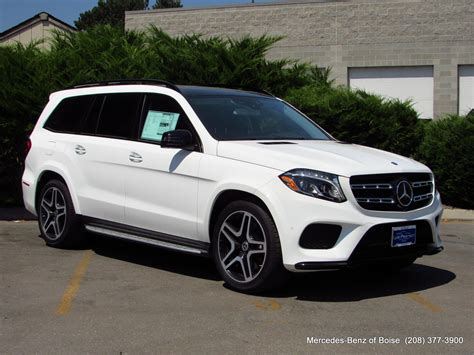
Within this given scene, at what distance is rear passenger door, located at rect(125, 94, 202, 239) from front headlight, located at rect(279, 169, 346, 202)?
1.06 metres

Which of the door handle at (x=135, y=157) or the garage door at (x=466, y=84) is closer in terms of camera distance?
the door handle at (x=135, y=157)

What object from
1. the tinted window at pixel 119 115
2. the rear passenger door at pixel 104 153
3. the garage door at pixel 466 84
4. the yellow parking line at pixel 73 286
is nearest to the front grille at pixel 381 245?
the yellow parking line at pixel 73 286

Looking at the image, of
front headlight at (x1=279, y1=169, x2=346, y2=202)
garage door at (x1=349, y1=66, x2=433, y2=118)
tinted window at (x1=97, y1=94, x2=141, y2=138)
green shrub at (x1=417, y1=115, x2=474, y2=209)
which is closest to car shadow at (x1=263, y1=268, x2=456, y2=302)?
front headlight at (x1=279, y1=169, x2=346, y2=202)

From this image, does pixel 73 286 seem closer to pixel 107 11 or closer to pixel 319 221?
pixel 319 221

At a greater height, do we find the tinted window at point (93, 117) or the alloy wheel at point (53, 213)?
the tinted window at point (93, 117)

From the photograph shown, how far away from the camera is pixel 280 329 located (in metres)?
4.79

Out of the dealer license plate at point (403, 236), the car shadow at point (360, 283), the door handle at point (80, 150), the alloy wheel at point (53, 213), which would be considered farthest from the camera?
the alloy wheel at point (53, 213)

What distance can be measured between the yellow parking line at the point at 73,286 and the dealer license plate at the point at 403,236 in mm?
2746

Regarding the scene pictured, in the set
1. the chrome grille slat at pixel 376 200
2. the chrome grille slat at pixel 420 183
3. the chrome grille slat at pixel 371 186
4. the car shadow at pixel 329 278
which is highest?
the chrome grille slat at pixel 371 186

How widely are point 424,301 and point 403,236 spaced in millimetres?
599

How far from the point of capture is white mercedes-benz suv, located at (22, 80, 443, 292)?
5324 mm

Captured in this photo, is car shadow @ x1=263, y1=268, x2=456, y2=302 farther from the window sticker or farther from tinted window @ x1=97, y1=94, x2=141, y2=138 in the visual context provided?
tinted window @ x1=97, y1=94, x2=141, y2=138

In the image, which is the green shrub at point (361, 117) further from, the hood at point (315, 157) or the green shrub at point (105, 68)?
the hood at point (315, 157)

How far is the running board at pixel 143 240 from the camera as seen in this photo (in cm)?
606
